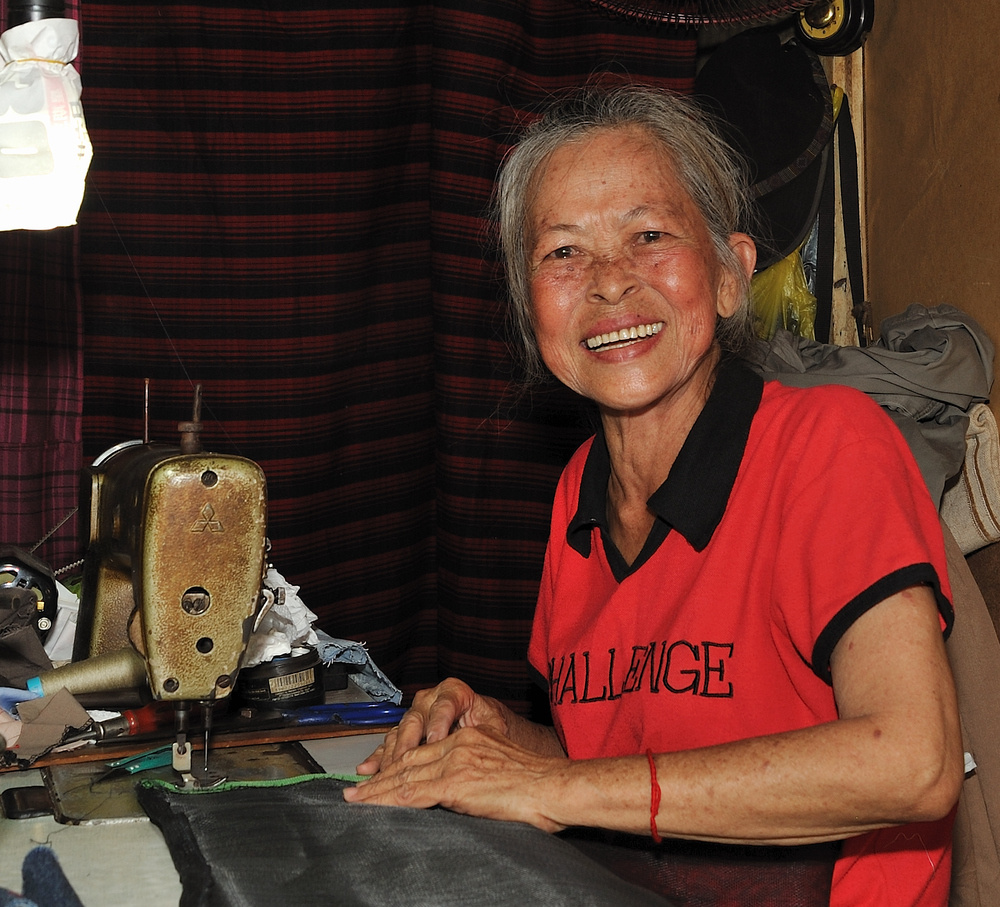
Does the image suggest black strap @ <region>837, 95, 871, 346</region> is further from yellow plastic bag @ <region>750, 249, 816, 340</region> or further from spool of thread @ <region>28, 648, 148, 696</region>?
spool of thread @ <region>28, 648, 148, 696</region>

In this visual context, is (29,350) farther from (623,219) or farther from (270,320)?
(623,219)

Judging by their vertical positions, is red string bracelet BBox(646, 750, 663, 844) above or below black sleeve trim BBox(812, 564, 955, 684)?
below

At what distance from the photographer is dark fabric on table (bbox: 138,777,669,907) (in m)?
0.92

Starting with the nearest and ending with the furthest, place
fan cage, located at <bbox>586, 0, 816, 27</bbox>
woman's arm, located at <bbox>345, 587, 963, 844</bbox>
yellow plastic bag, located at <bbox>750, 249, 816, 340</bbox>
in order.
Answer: woman's arm, located at <bbox>345, 587, 963, 844</bbox> → fan cage, located at <bbox>586, 0, 816, 27</bbox> → yellow plastic bag, located at <bbox>750, 249, 816, 340</bbox>

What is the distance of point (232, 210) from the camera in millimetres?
2504

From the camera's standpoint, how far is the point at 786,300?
2.54 m

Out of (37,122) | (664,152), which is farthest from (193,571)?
(664,152)

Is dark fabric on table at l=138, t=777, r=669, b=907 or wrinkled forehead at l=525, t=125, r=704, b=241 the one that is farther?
wrinkled forehead at l=525, t=125, r=704, b=241

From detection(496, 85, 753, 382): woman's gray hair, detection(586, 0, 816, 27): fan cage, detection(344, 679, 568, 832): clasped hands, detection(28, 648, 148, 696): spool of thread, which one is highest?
detection(586, 0, 816, 27): fan cage

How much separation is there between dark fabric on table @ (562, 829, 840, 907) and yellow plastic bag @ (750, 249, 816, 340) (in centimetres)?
146

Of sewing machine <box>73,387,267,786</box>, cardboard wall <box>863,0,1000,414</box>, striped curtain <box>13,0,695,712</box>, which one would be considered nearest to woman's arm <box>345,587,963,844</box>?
sewing machine <box>73,387,267,786</box>

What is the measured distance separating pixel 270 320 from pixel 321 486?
43 centimetres

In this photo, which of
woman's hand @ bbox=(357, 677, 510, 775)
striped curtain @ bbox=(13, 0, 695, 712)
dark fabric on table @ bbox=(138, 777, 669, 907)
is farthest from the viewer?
striped curtain @ bbox=(13, 0, 695, 712)

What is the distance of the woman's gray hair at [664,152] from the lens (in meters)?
1.62
